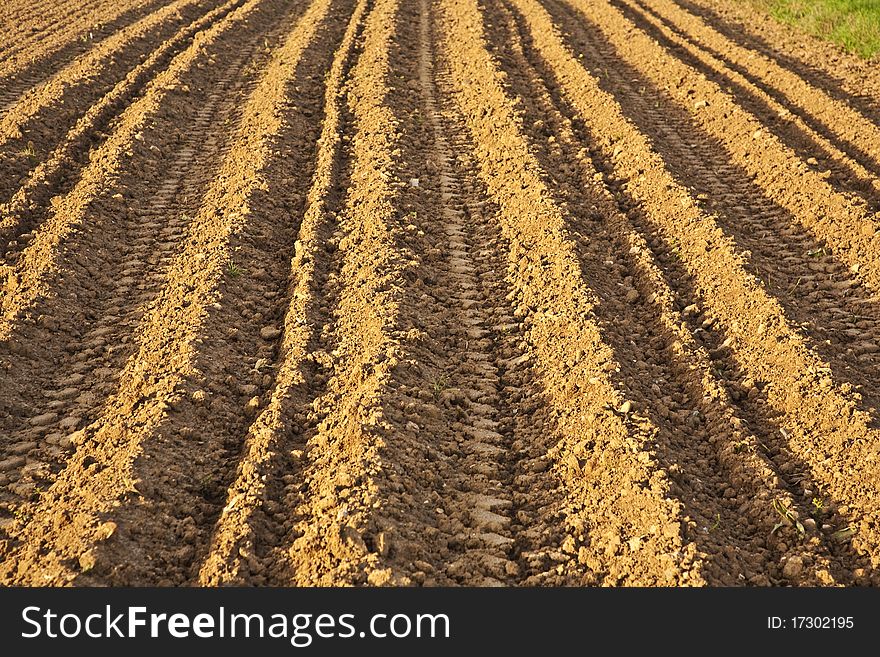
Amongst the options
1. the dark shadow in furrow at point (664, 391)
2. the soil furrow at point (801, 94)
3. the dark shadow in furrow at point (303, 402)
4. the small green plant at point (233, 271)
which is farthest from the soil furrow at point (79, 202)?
the soil furrow at point (801, 94)

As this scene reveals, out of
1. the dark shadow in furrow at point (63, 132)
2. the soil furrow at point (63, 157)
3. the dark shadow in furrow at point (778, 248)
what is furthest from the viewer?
the dark shadow in furrow at point (63, 132)

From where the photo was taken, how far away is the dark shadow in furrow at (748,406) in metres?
4.03

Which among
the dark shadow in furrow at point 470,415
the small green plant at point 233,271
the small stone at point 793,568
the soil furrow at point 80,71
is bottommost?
the small stone at point 793,568

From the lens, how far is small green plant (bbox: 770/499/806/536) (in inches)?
159

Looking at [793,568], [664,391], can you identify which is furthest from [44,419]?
[793,568]

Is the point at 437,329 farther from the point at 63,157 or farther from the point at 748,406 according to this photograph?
the point at 63,157

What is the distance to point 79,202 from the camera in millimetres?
6789

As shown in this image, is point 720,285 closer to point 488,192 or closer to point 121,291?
point 488,192

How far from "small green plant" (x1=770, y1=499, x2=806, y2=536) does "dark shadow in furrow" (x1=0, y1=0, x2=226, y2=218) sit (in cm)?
565

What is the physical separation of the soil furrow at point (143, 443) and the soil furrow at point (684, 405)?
2.48m

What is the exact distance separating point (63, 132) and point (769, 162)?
7049 mm

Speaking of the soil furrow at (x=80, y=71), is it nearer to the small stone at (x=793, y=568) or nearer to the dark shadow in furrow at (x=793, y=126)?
the dark shadow in furrow at (x=793, y=126)
